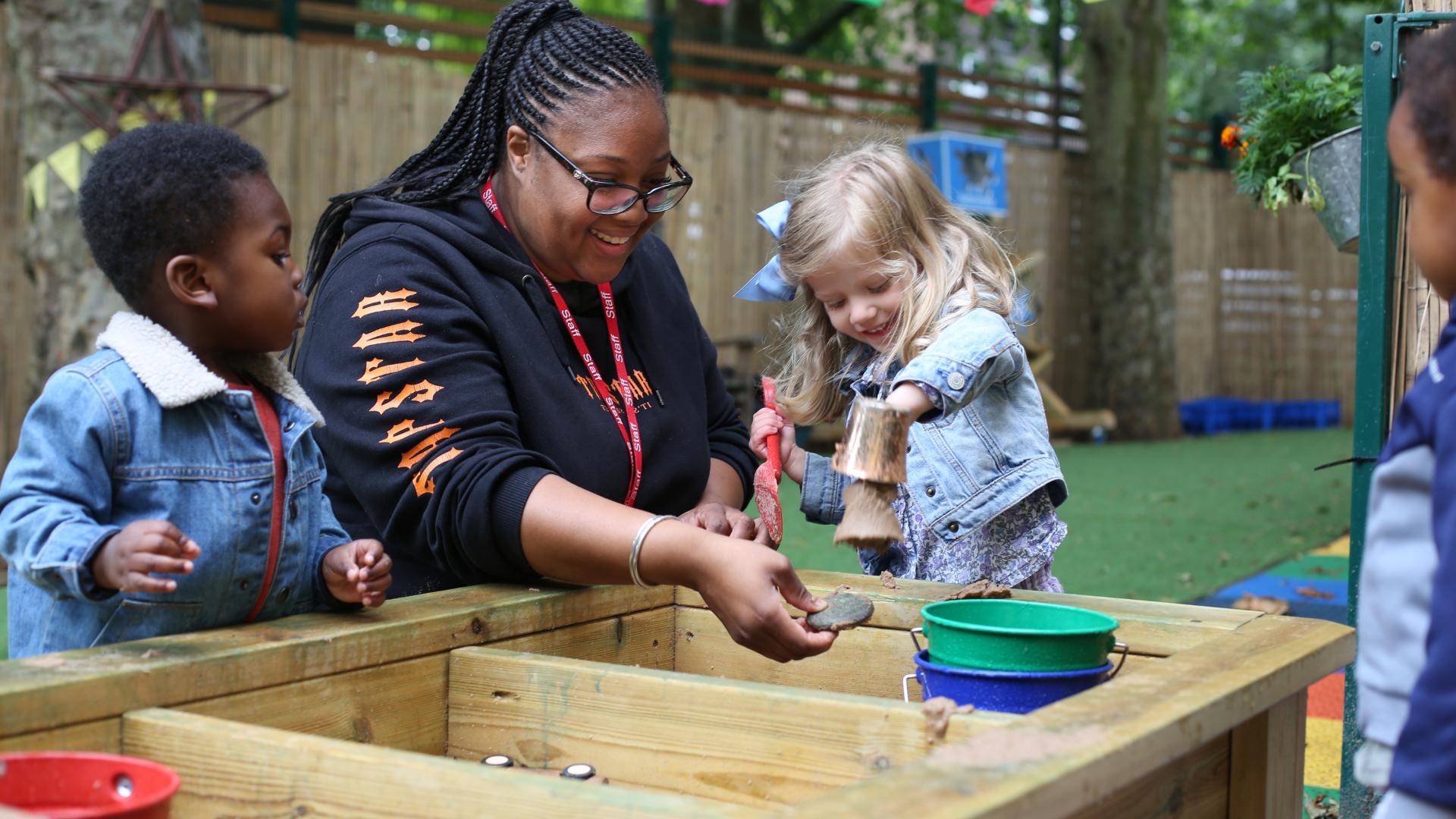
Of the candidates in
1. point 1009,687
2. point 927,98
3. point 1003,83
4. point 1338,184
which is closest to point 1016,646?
point 1009,687

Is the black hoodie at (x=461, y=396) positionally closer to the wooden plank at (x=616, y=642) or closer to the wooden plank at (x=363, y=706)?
the wooden plank at (x=616, y=642)

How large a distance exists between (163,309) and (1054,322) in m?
12.1

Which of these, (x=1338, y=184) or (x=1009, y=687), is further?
(x=1338, y=184)

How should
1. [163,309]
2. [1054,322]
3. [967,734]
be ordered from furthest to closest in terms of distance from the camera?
[1054,322], [163,309], [967,734]

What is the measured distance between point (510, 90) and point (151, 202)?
2.79ft

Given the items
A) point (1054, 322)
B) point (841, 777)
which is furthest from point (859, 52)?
point (841, 777)

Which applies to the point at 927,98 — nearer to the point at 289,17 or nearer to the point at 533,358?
the point at 289,17

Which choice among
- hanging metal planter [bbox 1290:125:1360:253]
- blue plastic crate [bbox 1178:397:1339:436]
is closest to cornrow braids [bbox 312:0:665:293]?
hanging metal planter [bbox 1290:125:1360:253]

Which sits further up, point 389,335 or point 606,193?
point 606,193

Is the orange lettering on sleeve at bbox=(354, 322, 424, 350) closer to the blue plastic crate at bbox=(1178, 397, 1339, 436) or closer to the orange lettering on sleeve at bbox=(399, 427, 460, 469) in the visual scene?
the orange lettering on sleeve at bbox=(399, 427, 460, 469)

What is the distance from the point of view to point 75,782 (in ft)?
3.95

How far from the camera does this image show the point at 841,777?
1524mm

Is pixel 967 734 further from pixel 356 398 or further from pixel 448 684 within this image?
A: pixel 356 398

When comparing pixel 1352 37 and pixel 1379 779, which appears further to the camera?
pixel 1352 37
